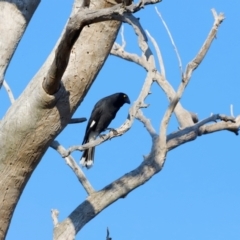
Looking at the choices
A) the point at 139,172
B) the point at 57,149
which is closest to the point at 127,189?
the point at 139,172

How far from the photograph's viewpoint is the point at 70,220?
194 inches

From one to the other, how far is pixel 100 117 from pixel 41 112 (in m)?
4.57

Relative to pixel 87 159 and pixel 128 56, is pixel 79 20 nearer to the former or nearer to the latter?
pixel 128 56

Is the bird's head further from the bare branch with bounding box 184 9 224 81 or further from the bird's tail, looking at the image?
the bare branch with bounding box 184 9 224 81

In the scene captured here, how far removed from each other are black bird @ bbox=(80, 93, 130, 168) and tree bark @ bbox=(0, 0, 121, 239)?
148 inches

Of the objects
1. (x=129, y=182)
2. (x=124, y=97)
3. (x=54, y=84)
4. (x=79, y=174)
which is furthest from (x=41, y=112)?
(x=124, y=97)

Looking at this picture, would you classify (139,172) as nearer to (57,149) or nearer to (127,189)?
(127,189)

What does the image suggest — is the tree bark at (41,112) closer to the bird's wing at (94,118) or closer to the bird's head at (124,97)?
→ the bird's wing at (94,118)

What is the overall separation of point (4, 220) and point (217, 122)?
10.9 ft

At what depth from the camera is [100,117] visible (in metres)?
7.28

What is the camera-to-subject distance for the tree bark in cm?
272

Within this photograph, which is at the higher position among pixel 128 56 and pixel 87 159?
pixel 128 56

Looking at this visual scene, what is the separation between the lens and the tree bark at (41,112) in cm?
272

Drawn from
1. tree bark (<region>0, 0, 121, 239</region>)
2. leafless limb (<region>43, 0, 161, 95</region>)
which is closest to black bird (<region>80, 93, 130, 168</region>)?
tree bark (<region>0, 0, 121, 239</region>)
